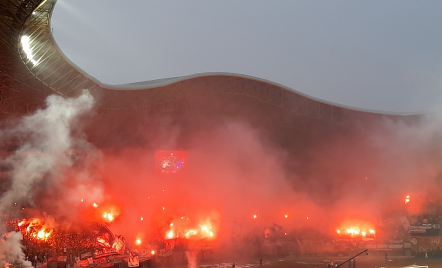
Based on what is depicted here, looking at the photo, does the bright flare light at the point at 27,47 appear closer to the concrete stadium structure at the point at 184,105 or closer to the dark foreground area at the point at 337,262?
the concrete stadium structure at the point at 184,105

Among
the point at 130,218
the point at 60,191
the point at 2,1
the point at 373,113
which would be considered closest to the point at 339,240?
the point at 373,113

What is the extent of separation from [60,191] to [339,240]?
1869 centimetres

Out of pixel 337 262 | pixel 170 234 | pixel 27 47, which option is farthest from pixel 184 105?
pixel 337 262

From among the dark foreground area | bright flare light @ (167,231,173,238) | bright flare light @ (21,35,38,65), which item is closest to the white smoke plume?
bright flare light @ (21,35,38,65)

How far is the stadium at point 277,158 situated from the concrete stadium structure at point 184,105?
7cm

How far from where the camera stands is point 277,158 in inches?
1185

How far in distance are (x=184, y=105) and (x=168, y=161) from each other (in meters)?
4.64

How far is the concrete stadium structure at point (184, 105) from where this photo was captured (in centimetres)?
1747

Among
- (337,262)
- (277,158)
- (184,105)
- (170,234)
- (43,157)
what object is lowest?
(337,262)

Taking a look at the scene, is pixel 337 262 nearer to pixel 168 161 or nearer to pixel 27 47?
pixel 168 161

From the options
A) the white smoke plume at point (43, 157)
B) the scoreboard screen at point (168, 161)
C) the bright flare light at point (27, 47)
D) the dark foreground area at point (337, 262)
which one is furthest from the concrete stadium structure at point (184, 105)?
the dark foreground area at point (337, 262)

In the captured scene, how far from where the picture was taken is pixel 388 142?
87.7 feet

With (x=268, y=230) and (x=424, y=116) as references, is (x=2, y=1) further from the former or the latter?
(x=424, y=116)

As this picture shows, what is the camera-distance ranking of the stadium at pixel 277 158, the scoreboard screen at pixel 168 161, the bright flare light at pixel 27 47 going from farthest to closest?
the scoreboard screen at pixel 168 161
the stadium at pixel 277 158
the bright flare light at pixel 27 47
